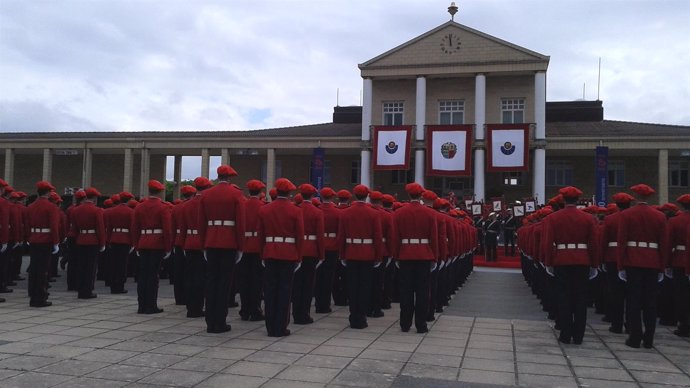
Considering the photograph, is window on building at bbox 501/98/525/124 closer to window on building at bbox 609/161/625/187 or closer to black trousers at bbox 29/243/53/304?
window on building at bbox 609/161/625/187

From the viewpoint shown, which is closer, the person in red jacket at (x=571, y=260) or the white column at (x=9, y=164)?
the person in red jacket at (x=571, y=260)

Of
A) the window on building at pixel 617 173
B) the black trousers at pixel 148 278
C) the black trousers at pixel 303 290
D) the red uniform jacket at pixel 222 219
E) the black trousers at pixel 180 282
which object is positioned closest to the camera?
the red uniform jacket at pixel 222 219

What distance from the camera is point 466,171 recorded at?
32688 mm

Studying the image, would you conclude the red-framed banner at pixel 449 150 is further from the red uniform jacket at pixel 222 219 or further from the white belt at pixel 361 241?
the red uniform jacket at pixel 222 219

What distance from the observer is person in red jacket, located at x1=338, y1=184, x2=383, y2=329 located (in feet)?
28.1

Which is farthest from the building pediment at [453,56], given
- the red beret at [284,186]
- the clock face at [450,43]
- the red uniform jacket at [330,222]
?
the red beret at [284,186]

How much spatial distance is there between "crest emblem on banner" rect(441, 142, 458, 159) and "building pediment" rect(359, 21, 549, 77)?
5.37 metres

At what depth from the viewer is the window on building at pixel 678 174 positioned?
117 feet

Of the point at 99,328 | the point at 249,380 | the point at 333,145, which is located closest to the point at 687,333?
the point at 249,380

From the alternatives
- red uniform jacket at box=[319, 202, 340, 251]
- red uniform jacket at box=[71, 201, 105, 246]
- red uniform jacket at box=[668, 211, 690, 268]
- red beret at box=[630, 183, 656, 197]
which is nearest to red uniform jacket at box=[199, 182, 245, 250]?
red uniform jacket at box=[319, 202, 340, 251]

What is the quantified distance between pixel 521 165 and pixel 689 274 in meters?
24.7

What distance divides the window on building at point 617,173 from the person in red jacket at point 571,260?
3169 centimetres

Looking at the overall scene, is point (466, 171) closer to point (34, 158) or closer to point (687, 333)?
point (687, 333)

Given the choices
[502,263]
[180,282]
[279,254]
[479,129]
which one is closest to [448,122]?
[479,129]
